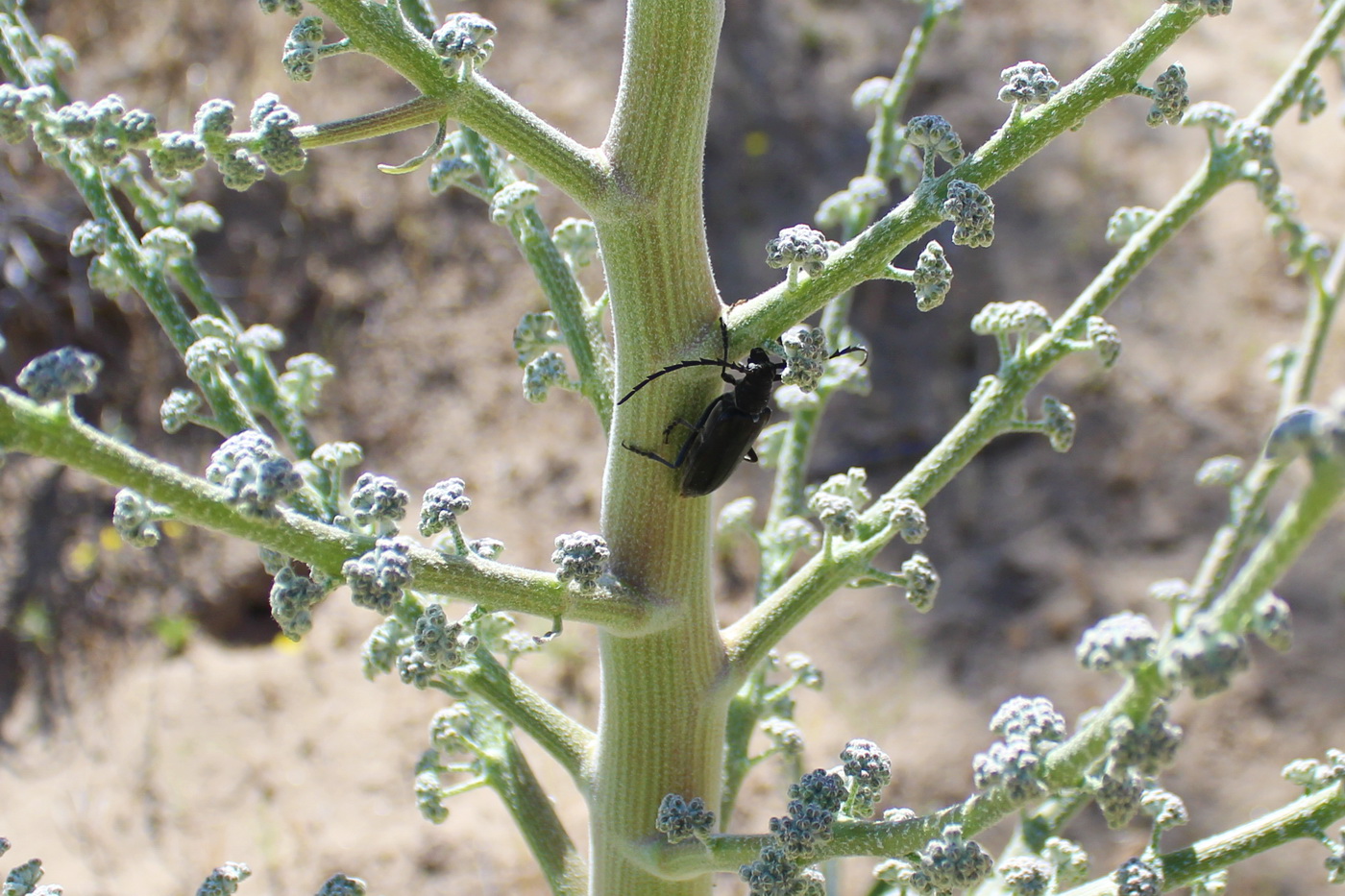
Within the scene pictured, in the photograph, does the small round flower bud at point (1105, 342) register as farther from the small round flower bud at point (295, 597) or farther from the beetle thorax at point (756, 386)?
the small round flower bud at point (295, 597)

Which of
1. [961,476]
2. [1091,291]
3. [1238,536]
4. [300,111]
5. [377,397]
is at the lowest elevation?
[1238,536]

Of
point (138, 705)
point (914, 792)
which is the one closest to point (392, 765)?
point (138, 705)

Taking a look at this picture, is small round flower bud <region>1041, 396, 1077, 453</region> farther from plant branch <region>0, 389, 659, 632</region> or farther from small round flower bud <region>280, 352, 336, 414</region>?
small round flower bud <region>280, 352, 336, 414</region>

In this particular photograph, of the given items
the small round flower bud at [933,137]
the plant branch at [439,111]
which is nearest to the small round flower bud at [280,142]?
the plant branch at [439,111]

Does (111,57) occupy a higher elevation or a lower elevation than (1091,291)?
higher

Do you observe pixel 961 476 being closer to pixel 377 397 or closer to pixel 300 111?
pixel 377 397

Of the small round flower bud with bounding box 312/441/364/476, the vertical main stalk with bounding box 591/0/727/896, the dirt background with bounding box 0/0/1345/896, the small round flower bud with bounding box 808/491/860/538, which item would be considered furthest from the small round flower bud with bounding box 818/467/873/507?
the dirt background with bounding box 0/0/1345/896
